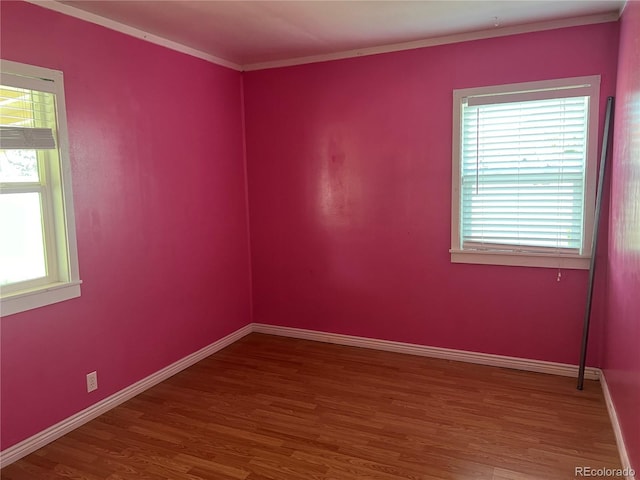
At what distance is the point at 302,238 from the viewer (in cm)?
425

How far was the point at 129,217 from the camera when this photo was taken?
3180 millimetres

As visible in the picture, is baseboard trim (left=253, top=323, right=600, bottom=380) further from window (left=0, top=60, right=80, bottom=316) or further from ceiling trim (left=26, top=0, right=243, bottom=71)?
ceiling trim (left=26, top=0, right=243, bottom=71)

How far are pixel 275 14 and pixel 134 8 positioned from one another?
844mm

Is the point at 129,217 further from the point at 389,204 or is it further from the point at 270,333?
the point at 389,204

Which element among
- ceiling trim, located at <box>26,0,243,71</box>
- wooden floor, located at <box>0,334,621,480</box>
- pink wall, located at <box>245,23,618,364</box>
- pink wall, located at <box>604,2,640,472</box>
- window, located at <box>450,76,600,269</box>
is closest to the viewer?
pink wall, located at <box>604,2,640,472</box>

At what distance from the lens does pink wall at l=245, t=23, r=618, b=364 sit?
132 inches

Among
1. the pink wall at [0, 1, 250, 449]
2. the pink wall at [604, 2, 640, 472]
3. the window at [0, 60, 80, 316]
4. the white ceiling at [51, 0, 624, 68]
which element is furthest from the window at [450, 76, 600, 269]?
the window at [0, 60, 80, 316]

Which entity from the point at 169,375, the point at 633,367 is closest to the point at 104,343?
the point at 169,375

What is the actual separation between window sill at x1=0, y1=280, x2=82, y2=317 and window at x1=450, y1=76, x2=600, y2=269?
2692 mm

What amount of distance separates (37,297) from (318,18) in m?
2.40

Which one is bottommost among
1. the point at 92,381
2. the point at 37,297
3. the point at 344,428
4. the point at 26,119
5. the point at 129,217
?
the point at 344,428

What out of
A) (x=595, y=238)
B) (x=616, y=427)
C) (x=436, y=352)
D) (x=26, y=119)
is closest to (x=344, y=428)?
(x=436, y=352)

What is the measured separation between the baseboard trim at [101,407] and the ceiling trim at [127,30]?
239cm

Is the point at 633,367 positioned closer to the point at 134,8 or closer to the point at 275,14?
the point at 275,14
